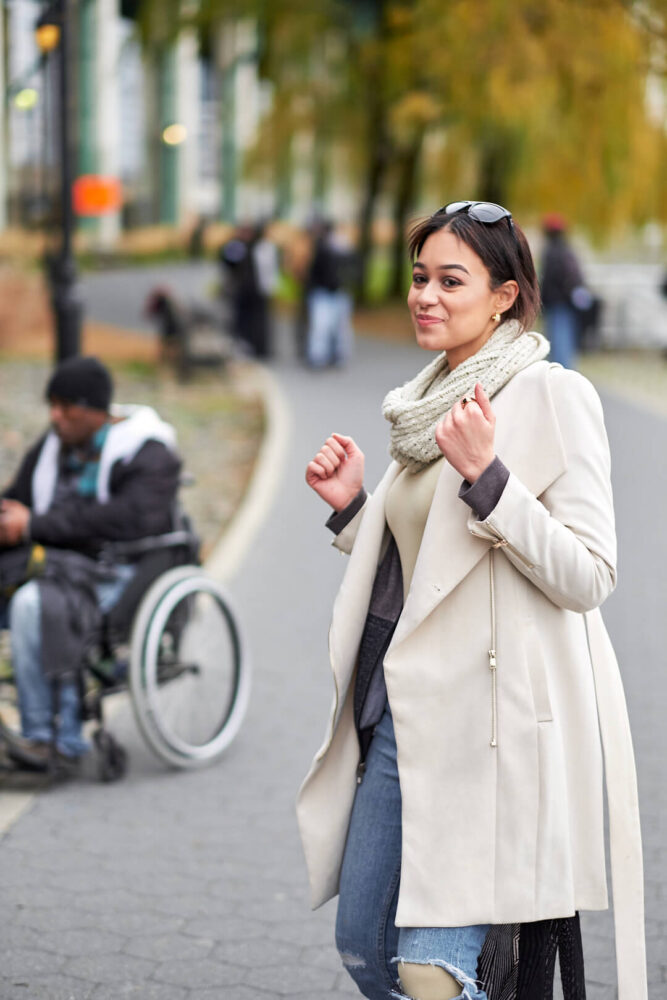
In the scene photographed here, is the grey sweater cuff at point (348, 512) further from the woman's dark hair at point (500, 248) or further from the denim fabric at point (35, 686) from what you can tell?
the denim fabric at point (35, 686)

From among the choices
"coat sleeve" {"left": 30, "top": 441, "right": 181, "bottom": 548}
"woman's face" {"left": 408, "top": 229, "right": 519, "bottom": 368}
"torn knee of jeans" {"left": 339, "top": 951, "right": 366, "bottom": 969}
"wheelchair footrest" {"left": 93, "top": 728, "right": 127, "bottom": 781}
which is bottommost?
"wheelchair footrest" {"left": 93, "top": 728, "right": 127, "bottom": 781}

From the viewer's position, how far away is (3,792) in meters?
5.37

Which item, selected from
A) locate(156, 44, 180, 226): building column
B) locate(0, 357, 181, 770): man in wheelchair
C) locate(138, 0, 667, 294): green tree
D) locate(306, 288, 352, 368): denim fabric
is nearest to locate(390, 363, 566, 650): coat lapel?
locate(0, 357, 181, 770): man in wheelchair

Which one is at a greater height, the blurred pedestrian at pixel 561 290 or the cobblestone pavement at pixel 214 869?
the blurred pedestrian at pixel 561 290

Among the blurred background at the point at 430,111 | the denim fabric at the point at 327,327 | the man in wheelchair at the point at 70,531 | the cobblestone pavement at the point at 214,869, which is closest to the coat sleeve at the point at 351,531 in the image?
the cobblestone pavement at the point at 214,869

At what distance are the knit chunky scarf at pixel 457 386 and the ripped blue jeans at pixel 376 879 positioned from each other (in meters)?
0.49

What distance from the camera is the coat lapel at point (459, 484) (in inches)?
107

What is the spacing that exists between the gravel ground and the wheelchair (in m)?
3.85

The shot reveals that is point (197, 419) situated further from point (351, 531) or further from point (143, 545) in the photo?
point (351, 531)

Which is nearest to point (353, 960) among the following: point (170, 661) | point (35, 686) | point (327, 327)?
point (35, 686)

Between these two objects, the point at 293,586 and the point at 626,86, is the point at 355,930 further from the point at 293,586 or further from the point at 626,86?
the point at 626,86

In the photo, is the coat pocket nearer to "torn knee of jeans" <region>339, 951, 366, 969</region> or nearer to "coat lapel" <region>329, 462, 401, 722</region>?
"coat lapel" <region>329, 462, 401, 722</region>

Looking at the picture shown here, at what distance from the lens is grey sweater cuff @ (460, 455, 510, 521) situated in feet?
8.65

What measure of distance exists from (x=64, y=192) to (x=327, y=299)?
9311mm
